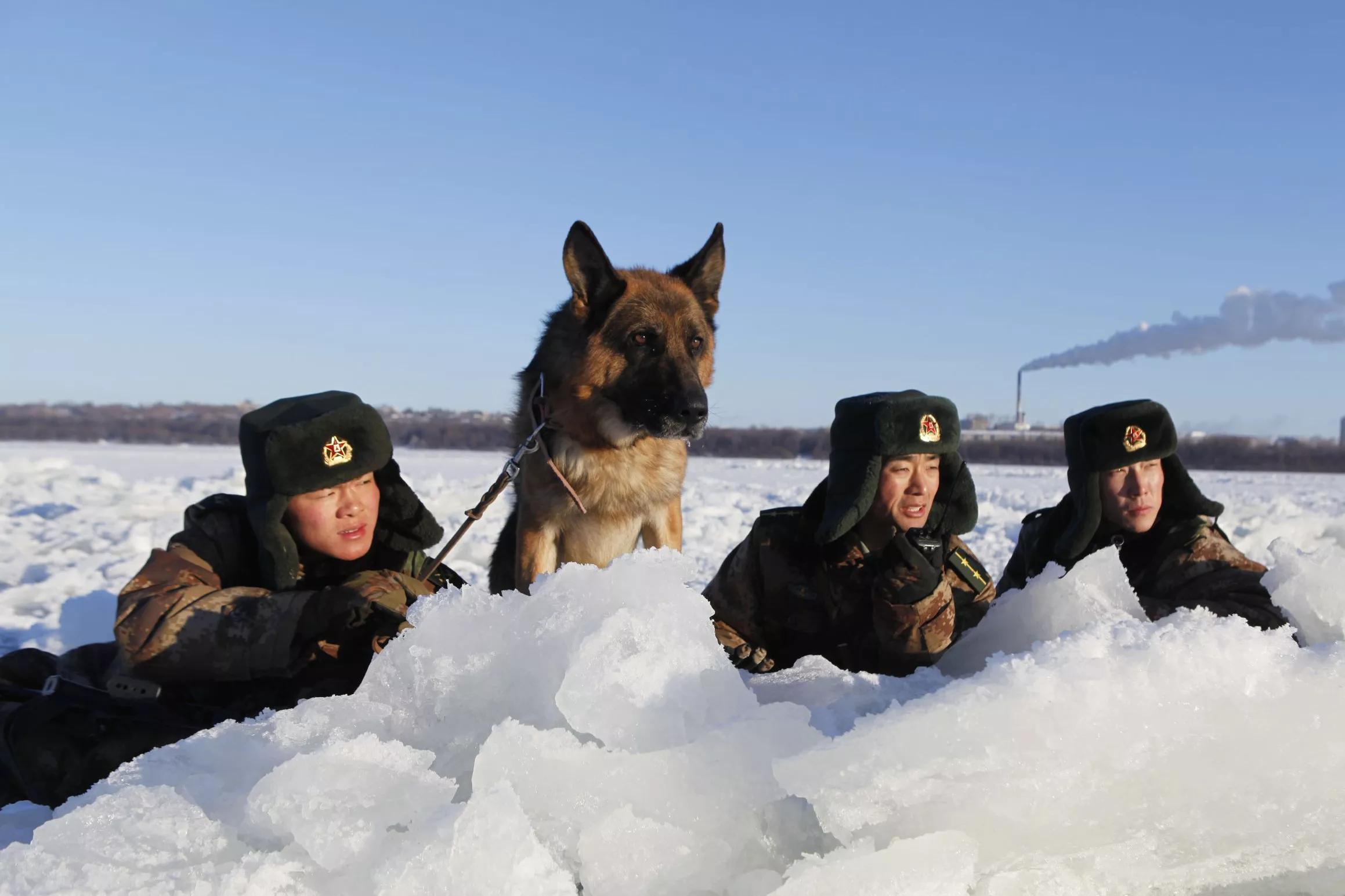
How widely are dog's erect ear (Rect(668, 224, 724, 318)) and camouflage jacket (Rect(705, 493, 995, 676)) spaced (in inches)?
56.4

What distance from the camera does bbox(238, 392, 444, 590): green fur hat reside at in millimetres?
2863

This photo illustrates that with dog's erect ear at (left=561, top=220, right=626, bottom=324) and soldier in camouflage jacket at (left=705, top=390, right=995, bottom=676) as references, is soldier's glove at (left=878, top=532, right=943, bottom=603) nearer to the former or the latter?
soldier in camouflage jacket at (left=705, top=390, right=995, bottom=676)

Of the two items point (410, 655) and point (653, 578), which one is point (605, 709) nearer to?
point (653, 578)

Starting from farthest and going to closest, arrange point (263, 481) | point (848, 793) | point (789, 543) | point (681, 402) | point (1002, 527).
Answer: point (1002, 527) < point (681, 402) < point (789, 543) < point (263, 481) < point (848, 793)

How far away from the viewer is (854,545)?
323 cm

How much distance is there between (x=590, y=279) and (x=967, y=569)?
6.68 feet

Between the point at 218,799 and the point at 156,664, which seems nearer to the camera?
the point at 218,799

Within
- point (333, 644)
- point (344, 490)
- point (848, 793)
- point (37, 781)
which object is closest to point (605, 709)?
point (848, 793)

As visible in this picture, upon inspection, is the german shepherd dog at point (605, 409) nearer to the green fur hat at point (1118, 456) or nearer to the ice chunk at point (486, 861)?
the green fur hat at point (1118, 456)

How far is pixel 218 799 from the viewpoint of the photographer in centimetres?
173

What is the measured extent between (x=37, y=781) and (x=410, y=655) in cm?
156

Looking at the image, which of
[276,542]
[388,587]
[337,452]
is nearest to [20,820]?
[276,542]

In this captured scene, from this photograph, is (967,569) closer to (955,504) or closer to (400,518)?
(955,504)

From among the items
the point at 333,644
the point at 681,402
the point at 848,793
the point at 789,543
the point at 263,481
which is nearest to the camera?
the point at 848,793
